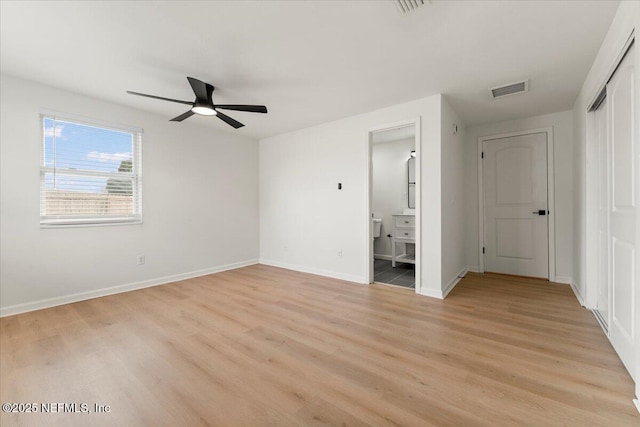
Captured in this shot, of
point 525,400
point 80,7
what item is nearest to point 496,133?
point 525,400

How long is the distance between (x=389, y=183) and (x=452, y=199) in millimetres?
1978

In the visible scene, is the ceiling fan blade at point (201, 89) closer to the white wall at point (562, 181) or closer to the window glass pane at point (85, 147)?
the window glass pane at point (85, 147)

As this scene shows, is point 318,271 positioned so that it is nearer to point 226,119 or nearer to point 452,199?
point 452,199

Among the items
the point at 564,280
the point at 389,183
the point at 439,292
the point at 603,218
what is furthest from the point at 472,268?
the point at 603,218

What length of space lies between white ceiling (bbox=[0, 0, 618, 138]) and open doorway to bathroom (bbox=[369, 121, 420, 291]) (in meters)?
1.96

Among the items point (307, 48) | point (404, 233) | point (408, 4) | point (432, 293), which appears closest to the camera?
point (408, 4)

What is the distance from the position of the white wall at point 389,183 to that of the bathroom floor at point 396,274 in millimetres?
455

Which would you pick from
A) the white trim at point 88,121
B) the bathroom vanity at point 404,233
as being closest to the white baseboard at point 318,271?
the bathroom vanity at point 404,233

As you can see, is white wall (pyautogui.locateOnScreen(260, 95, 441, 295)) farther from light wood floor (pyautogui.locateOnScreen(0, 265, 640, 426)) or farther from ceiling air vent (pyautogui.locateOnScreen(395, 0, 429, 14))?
ceiling air vent (pyautogui.locateOnScreen(395, 0, 429, 14))

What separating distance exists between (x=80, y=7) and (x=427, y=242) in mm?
3863

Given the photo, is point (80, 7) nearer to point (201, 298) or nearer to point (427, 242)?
point (201, 298)

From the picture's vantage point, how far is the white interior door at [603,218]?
2.33 m

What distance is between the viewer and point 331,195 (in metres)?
4.37

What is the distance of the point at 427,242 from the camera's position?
3385 millimetres
